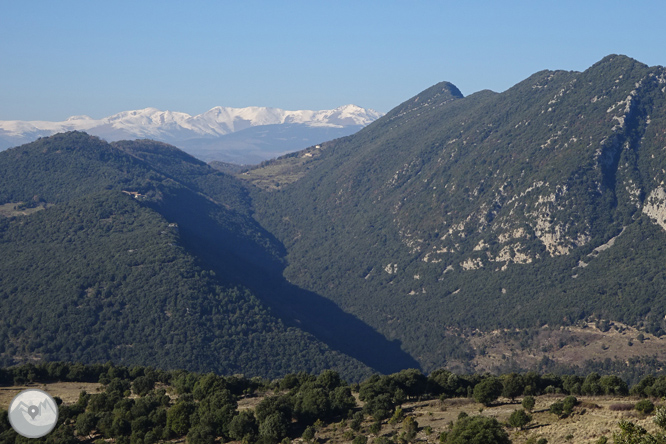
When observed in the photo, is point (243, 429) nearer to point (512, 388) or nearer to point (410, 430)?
point (410, 430)

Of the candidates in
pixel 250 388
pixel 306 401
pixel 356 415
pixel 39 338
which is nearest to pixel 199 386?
pixel 250 388

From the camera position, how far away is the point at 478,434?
63125 mm

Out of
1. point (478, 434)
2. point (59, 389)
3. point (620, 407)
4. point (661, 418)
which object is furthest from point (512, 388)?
point (59, 389)

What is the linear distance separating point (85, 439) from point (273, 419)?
83.3 feet

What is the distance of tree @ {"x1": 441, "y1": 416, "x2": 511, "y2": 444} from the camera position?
62.7 m

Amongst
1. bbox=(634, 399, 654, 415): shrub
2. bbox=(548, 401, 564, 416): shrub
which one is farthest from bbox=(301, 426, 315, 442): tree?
bbox=(634, 399, 654, 415): shrub

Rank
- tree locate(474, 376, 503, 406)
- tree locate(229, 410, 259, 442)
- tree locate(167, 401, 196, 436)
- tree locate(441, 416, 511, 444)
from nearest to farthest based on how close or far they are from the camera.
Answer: tree locate(441, 416, 511, 444)
tree locate(229, 410, 259, 442)
tree locate(167, 401, 196, 436)
tree locate(474, 376, 503, 406)

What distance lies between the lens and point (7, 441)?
78.6 metres

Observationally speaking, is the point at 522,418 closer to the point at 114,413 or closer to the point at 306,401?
the point at 306,401
